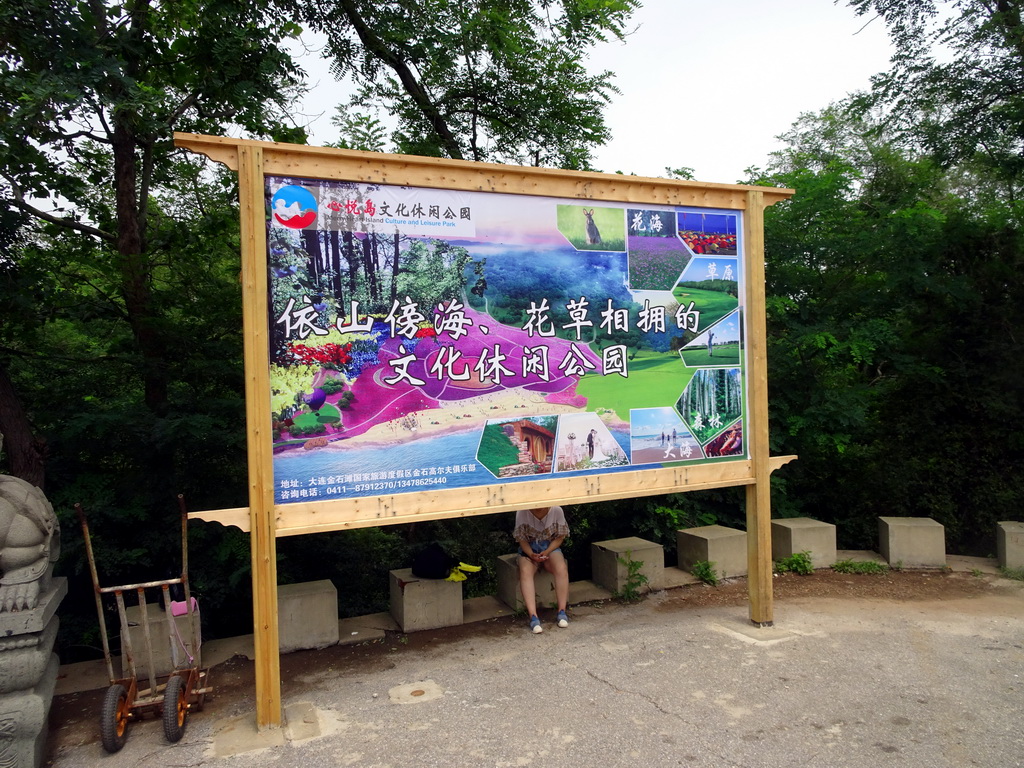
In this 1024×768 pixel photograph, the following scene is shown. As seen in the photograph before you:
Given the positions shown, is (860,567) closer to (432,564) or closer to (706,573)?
(706,573)

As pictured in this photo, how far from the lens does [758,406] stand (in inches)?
232

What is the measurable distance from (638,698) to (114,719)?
310cm

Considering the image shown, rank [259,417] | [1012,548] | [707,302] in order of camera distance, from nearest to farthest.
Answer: [259,417], [707,302], [1012,548]

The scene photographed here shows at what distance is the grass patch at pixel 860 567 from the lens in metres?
7.48

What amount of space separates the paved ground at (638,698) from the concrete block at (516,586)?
0.32 meters

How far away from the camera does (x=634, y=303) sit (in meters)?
5.45

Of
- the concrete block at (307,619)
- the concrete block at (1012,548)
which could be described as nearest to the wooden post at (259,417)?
the concrete block at (307,619)

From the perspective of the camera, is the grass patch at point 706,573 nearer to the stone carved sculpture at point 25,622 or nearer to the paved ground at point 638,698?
the paved ground at point 638,698

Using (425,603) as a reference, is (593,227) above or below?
above

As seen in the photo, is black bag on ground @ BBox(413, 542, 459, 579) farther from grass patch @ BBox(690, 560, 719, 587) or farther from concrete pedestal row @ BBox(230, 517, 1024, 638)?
grass patch @ BBox(690, 560, 719, 587)

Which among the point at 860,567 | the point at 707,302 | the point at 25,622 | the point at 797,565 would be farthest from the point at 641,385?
the point at 25,622

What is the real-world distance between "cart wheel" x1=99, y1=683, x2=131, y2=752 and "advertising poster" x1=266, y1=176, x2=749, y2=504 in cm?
141

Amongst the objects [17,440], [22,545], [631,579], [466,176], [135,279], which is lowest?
[631,579]

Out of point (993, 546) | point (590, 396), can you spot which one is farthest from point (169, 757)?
point (993, 546)
